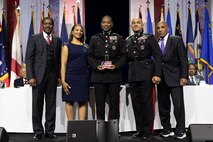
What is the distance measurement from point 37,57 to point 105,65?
88 cm

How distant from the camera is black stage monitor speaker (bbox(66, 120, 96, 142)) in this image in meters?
2.83

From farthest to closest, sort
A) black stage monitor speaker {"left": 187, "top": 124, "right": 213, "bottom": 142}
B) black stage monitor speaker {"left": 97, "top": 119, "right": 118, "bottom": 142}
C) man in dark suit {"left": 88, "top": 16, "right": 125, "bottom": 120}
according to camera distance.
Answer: man in dark suit {"left": 88, "top": 16, "right": 125, "bottom": 120}
black stage monitor speaker {"left": 97, "top": 119, "right": 118, "bottom": 142}
black stage monitor speaker {"left": 187, "top": 124, "right": 213, "bottom": 142}

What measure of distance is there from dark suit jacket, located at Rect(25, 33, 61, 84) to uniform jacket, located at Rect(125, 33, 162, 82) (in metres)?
0.93

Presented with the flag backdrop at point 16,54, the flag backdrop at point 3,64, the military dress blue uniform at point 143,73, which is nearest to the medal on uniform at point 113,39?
the military dress blue uniform at point 143,73

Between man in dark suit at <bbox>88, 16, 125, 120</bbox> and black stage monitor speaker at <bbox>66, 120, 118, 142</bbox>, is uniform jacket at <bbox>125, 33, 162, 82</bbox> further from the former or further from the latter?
black stage monitor speaker at <bbox>66, 120, 118, 142</bbox>

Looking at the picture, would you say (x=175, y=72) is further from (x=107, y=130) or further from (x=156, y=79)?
(x=107, y=130)

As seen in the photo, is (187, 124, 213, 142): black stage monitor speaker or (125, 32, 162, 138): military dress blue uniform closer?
(187, 124, 213, 142): black stage monitor speaker

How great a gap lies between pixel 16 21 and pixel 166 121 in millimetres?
3874

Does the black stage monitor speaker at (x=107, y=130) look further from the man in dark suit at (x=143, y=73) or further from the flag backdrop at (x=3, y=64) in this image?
the flag backdrop at (x=3, y=64)

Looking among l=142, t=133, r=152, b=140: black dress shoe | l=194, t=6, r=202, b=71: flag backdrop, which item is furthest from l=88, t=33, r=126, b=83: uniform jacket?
l=194, t=6, r=202, b=71: flag backdrop

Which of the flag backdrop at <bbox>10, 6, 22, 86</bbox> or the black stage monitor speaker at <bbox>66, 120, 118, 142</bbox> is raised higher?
the flag backdrop at <bbox>10, 6, 22, 86</bbox>

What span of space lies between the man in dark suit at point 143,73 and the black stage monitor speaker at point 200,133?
1846mm

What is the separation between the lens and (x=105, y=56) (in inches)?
168

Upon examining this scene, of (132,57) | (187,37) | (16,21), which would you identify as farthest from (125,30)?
(132,57)
